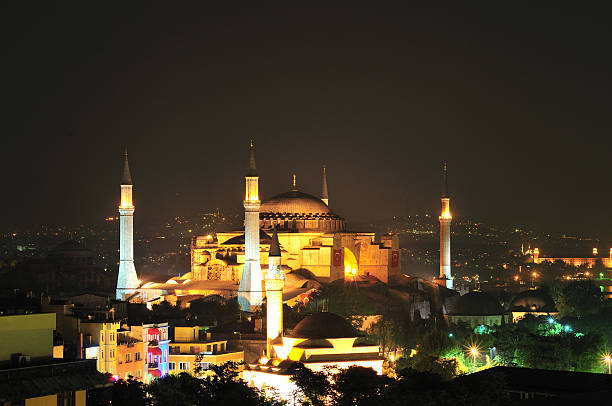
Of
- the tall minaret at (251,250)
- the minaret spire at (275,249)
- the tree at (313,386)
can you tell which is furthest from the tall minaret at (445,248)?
the tree at (313,386)

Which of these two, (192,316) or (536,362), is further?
(192,316)

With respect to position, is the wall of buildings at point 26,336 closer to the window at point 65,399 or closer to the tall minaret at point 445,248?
the window at point 65,399

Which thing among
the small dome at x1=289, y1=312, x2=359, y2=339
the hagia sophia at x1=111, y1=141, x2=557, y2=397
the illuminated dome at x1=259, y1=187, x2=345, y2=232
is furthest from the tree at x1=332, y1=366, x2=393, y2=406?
the illuminated dome at x1=259, y1=187, x2=345, y2=232

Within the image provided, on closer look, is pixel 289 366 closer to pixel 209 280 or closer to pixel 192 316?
pixel 192 316

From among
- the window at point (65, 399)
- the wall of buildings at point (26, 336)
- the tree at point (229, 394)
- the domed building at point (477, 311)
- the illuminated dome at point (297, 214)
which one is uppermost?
the illuminated dome at point (297, 214)

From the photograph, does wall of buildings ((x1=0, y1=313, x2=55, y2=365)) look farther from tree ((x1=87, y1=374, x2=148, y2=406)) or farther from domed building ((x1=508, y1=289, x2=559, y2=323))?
domed building ((x1=508, y1=289, x2=559, y2=323))

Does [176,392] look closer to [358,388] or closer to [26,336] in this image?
[358,388]

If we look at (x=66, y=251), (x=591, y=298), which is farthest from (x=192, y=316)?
(x=66, y=251)

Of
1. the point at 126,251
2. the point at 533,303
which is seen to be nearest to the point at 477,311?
the point at 533,303
